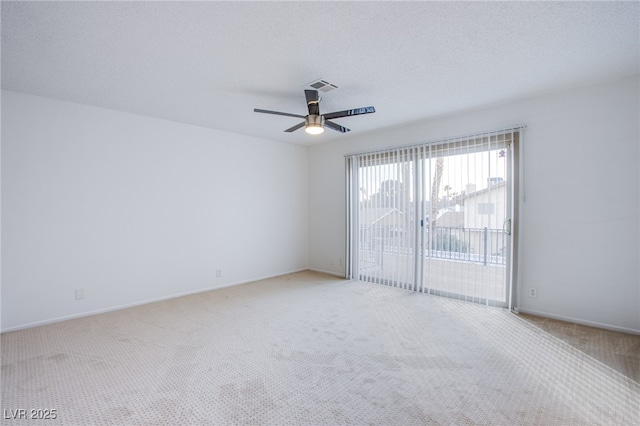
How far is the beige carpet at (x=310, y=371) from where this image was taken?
1937 millimetres

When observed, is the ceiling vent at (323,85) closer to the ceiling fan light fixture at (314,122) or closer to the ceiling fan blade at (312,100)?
the ceiling fan blade at (312,100)

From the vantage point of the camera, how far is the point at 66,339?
9.91 feet

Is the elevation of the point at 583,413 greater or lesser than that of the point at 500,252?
lesser

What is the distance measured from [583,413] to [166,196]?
493 centimetres

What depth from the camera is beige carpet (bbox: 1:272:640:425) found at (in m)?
1.94

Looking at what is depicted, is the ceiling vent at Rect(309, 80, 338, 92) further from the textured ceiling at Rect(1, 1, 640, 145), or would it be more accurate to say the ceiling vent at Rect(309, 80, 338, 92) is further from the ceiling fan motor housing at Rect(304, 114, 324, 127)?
the ceiling fan motor housing at Rect(304, 114, 324, 127)

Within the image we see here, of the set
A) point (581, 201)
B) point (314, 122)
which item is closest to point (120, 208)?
point (314, 122)

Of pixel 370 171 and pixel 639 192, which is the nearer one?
pixel 639 192

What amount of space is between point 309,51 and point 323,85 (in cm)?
64

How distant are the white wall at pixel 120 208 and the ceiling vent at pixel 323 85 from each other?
2.45 m

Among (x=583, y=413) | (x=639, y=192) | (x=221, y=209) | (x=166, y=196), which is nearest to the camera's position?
(x=583, y=413)

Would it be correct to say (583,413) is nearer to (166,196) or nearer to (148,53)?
(148,53)

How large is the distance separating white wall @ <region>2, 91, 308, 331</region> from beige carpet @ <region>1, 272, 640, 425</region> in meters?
0.50

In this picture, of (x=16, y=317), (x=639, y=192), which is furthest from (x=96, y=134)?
(x=639, y=192)
